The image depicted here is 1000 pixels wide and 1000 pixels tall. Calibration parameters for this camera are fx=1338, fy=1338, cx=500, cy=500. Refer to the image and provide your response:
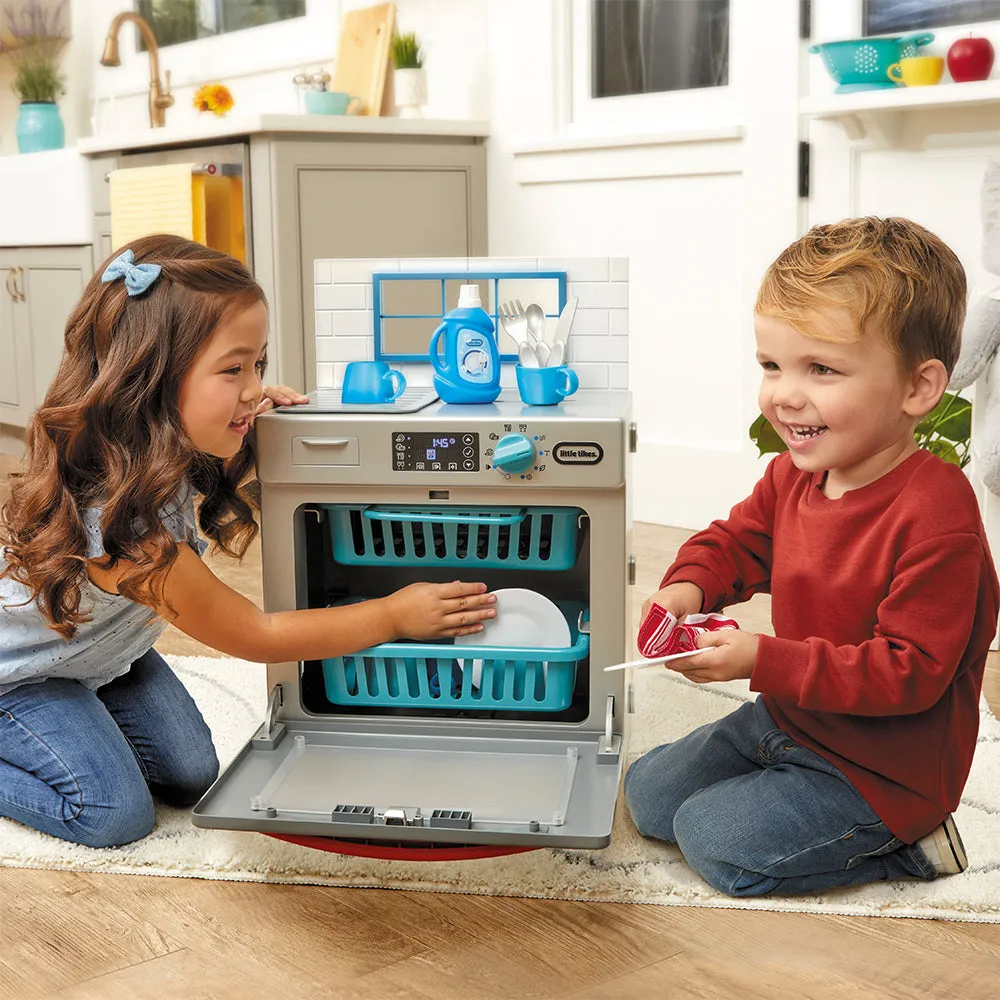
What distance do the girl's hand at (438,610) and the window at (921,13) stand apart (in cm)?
153

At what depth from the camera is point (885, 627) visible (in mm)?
Result: 1229

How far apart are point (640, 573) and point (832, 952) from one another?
1.37 meters

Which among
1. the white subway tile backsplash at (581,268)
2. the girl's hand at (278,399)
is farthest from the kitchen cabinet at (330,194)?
the girl's hand at (278,399)

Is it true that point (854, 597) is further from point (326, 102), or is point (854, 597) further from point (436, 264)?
point (326, 102)

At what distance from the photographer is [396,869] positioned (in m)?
1.38

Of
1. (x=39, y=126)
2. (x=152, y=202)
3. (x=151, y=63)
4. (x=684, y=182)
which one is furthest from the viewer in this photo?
(x=39, y=126)

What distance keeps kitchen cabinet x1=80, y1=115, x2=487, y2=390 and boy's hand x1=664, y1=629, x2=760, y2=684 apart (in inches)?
66.1

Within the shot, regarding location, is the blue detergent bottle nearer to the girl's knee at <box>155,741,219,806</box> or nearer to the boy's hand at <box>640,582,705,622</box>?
the boy's hand at <box>640,582,705,622</box>

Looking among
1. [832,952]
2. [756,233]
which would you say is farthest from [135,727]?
[756,233]

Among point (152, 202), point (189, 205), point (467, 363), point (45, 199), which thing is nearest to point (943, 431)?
point (467, 363)

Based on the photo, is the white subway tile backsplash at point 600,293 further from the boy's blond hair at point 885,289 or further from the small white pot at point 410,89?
the small white pot at point 410,89

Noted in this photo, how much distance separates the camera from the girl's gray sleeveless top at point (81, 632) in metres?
1.44

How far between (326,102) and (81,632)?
194cm

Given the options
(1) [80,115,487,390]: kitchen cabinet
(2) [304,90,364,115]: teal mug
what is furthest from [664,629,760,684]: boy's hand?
(2) [304,90,364,115]: teal mug
